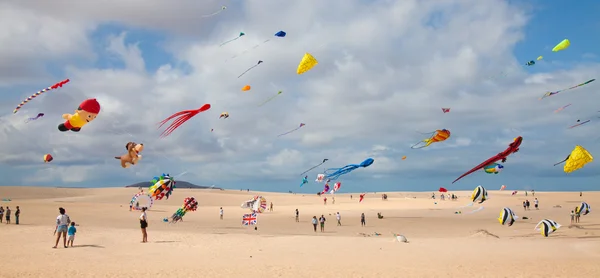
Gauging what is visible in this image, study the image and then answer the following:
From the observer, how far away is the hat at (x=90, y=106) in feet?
58.3

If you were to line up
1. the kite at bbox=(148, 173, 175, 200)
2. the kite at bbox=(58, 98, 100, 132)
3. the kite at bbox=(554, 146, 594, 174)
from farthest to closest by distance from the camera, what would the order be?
1. the kite at bbox=(148, 173, 175, 200)
2. the kite at bbox=(554, 146, 594, 174)
3. the kite at bbox=(58, 98, 100, 132)

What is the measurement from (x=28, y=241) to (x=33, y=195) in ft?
204

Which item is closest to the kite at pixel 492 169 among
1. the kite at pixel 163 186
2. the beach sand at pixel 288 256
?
the beach sand at pixel 288 256

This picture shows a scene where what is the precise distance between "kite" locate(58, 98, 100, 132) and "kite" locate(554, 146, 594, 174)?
22.2 metres

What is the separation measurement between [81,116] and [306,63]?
11.3 metres

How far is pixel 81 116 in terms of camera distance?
17.7 m

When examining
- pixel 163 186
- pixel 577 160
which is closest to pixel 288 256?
pixel 163 186

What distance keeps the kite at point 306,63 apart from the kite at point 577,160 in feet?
45.6

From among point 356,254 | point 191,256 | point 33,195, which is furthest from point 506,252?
point 33,195

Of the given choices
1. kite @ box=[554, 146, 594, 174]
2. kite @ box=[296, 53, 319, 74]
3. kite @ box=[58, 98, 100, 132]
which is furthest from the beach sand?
kite @ box=[296, 53, 319, 74]

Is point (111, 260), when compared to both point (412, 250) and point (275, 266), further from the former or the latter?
point (412, 250)

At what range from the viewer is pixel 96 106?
18.0 meters

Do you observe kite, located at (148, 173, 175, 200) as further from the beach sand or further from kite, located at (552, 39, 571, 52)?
kite, located at (552, 39, 571, 52)

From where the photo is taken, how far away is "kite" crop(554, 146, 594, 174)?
75.3ft
